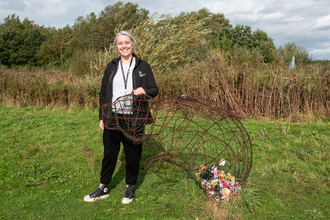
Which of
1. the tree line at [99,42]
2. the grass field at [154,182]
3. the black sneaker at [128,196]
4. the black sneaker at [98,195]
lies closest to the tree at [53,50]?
the tree line at [99,42]

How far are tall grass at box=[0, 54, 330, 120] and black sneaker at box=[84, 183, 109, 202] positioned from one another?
436 cm

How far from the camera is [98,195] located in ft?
8.70

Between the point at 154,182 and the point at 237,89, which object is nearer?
the point at 154,182

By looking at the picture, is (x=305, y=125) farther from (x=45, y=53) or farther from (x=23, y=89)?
(x=45, y=53)

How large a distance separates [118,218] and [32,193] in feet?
3.93

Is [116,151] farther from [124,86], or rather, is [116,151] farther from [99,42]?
[99,42]

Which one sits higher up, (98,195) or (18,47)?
(18,47)

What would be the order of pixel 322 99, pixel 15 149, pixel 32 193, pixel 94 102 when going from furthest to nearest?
pixel 94 102 < pixel 322 99 < pixel 15 149 < pixel 32 193

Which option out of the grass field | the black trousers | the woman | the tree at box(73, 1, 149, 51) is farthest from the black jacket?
the tree at box(73, 1, 149, 51)

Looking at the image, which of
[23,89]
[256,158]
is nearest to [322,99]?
[256,158]

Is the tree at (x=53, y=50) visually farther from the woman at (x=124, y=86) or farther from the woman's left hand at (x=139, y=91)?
the woman's left hand at (x=139, y=91)

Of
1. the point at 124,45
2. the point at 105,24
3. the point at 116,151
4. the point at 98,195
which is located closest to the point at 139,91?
the point at 124,45

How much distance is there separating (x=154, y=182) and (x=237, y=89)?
421 cm

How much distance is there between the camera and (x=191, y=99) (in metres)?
2.39
